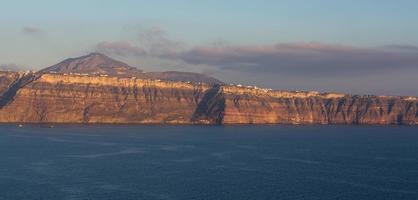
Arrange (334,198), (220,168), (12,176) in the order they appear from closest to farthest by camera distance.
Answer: (334,198) < (12,176) < (220,168)

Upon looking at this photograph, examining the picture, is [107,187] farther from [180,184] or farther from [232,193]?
[232,193]

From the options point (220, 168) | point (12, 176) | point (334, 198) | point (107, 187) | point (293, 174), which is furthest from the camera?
point (220, 168)

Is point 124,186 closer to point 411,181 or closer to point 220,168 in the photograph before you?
point 220,168

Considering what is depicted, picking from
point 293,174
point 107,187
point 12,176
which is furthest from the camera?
point 293,174

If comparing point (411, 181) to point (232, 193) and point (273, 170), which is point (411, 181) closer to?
point (273, 170)

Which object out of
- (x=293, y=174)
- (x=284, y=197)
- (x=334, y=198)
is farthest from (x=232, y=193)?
(x=293, y=174)

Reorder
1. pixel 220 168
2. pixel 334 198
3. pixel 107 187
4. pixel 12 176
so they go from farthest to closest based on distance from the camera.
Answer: pixel 220 168, pixel 12 176, pixel 107 187, pixel 334 198

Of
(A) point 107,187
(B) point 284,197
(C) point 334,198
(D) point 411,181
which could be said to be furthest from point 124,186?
(D) point 411,181

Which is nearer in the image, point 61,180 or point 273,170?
point 61,180

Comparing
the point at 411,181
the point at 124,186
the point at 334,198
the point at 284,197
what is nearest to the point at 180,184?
the point at 124,186

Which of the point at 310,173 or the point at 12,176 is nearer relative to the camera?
the point at 12,176
